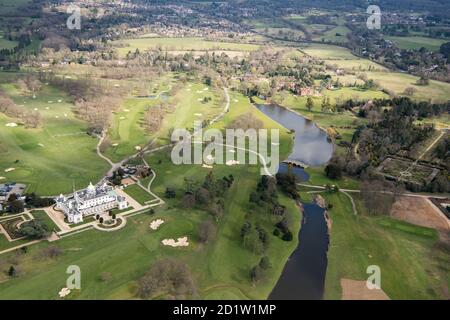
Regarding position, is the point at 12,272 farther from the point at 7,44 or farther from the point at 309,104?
the point at 7,44

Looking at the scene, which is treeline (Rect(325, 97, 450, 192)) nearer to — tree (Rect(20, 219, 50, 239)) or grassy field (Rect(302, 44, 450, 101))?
grassy field (Rect(302, 44, 450, 101))

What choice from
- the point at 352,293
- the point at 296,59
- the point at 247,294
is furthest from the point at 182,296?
the point at 296,59

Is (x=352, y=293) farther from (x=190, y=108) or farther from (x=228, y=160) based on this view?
(x=190, y=108)

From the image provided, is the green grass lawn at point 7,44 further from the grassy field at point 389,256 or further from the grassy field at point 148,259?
the grassy field at point 389,256

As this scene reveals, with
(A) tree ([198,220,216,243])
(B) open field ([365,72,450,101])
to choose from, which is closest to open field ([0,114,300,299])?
(A) tree ([198,220,216,243])

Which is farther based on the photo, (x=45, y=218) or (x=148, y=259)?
(x=45, y=218)

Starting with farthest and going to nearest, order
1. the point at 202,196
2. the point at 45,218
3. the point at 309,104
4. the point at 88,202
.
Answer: the point at 309,104 < the point at 202,196 < the point at 88,202 < the point at 45,218

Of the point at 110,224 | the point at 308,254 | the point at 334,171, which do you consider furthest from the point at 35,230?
the point at 334,171
